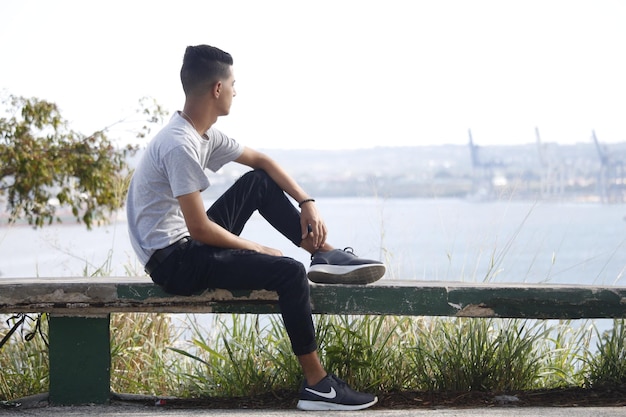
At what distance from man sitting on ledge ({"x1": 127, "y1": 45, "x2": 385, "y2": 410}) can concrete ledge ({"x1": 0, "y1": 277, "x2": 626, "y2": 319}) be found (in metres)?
0.08

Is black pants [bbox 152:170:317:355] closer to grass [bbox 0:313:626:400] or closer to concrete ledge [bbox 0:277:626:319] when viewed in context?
concrete ledge [bbox 0:277:626:319]

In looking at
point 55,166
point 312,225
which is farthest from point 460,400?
point 55,166

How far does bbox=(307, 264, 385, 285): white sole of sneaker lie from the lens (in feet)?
9.42

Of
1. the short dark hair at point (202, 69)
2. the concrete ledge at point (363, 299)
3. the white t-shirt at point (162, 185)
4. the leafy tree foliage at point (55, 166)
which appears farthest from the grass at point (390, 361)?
the leafy tree foliage at point (55, 166)

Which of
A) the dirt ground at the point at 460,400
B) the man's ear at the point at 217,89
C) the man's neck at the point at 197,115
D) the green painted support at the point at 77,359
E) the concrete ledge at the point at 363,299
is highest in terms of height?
the man's ear at the point at 217,89

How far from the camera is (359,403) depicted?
108 inches

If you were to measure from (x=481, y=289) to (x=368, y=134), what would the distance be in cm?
4143

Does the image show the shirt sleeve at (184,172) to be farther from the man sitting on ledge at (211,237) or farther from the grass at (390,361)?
the grass at (390,361)

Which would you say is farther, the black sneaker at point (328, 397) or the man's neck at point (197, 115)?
the man's neck at point (197, 115)

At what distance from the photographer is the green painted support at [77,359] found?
299 cm

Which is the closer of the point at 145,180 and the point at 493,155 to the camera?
the point at 145,180

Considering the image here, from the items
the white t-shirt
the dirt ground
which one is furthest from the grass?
the white t-shirt

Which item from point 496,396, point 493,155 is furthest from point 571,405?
point 493,155

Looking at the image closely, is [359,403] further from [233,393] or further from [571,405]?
Answer: [571,405]
